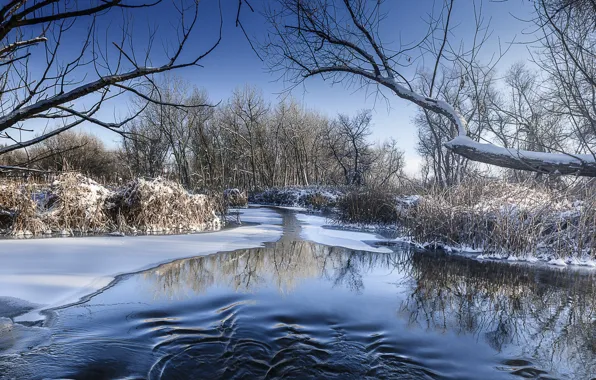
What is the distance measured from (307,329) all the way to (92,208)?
7749mm

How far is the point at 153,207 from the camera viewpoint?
9625 millimetres

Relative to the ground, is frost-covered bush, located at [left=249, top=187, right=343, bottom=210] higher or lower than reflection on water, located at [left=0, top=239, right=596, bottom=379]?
higher

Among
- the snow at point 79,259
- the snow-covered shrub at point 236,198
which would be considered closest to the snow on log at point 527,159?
the snow at point 79,259

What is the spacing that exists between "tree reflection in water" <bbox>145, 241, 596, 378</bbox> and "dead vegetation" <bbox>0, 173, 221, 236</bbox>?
13.0 ft

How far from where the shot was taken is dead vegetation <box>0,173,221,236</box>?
7902 mm

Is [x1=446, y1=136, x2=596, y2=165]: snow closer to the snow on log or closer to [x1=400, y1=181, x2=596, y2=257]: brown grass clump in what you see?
the snow on log

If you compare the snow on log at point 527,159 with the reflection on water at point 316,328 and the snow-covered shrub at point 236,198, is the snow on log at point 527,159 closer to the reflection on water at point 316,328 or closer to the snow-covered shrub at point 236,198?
the reflection on water at point 316,328

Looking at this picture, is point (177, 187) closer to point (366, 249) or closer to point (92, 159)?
point (366, 249)

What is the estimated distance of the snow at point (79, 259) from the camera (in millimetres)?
3775

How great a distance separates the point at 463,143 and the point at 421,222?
3.05m

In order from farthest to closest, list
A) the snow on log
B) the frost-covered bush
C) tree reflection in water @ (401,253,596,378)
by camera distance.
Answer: the frost-covered bush, the snow on log, tree reflection in water @ (401,253,596,378)

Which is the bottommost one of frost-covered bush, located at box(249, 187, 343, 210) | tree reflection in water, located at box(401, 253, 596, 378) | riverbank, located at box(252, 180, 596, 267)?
tree reflection in water, located at box(401, 253, 596, 378)

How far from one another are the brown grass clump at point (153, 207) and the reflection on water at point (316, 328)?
15.0 ft

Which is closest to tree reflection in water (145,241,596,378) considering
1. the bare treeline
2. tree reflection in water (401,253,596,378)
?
tree reflection in water (401,253,596,378)
